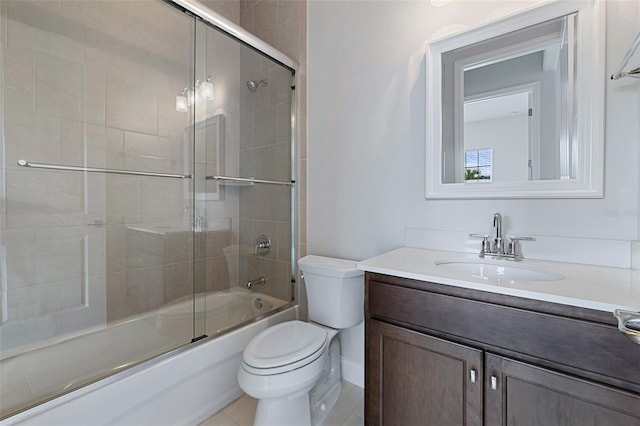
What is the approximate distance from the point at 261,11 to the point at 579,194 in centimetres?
242

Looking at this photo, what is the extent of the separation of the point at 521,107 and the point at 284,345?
4.92ft

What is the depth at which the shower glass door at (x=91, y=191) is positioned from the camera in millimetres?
1365

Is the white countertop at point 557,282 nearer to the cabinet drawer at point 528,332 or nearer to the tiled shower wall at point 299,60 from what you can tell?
the cabinet drawer at point 528,332

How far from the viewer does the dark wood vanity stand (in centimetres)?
75

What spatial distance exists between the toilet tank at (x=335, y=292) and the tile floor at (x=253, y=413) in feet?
1.39

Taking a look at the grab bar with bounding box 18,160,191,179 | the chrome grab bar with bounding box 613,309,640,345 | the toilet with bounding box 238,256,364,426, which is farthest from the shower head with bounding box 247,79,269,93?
the chrome grab bar with bounding box 613,309,640,345

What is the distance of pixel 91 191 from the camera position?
64.1 inches

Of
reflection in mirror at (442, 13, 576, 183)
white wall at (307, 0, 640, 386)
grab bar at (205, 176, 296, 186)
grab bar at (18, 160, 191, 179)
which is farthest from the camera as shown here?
grab bar at (205, 176, 296, 186)

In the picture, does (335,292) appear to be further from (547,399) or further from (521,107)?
(521,107)

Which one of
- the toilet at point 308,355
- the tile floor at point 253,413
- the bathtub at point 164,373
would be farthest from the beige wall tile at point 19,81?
the tile floor at point 253,413

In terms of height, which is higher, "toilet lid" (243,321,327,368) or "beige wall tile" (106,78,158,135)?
"beige wall tile" (106,78,158,135)

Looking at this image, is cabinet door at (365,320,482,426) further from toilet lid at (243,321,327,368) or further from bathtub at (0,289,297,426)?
bathtub at (0,289,297,426)

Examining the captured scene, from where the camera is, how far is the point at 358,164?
1.76 metres

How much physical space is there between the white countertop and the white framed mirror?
30cm
